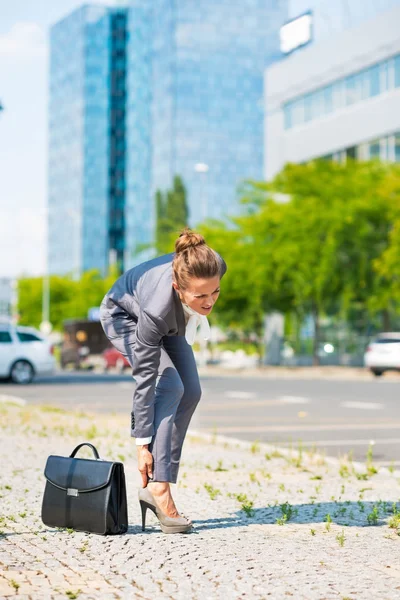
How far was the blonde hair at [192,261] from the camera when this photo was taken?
5.23 metres

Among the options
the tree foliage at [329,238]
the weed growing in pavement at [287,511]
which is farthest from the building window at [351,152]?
the weed growing in pavement at [287,511]

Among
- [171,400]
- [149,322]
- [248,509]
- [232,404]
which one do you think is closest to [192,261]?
[149,322]

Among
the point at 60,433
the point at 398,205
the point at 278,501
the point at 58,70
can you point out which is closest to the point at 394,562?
the point at 278,501

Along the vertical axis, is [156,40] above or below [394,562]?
above

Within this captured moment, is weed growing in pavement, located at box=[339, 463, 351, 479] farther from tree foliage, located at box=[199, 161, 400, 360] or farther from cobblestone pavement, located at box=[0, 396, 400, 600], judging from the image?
tree foliage, located at box=[199, 161, 400, 360]

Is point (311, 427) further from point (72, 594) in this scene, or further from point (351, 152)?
point (351, 152)

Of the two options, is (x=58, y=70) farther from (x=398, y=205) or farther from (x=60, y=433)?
(x=60, y=433)

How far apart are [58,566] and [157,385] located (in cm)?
120

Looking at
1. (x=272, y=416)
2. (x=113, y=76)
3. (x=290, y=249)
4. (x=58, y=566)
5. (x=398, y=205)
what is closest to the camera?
(x=58, y=566)

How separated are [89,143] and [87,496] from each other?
153655 millimetres

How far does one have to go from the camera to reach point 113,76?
160 m

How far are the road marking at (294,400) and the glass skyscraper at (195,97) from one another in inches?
4292

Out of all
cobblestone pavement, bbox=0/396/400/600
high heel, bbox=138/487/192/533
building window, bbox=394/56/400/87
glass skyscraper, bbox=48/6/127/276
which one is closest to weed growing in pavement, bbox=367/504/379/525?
cobblestone pavement, bbox=0/396/400/600

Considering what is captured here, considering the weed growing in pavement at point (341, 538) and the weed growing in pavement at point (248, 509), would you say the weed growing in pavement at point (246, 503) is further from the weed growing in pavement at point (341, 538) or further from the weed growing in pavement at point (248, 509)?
the weed growing in pavement at point (341, 538)
